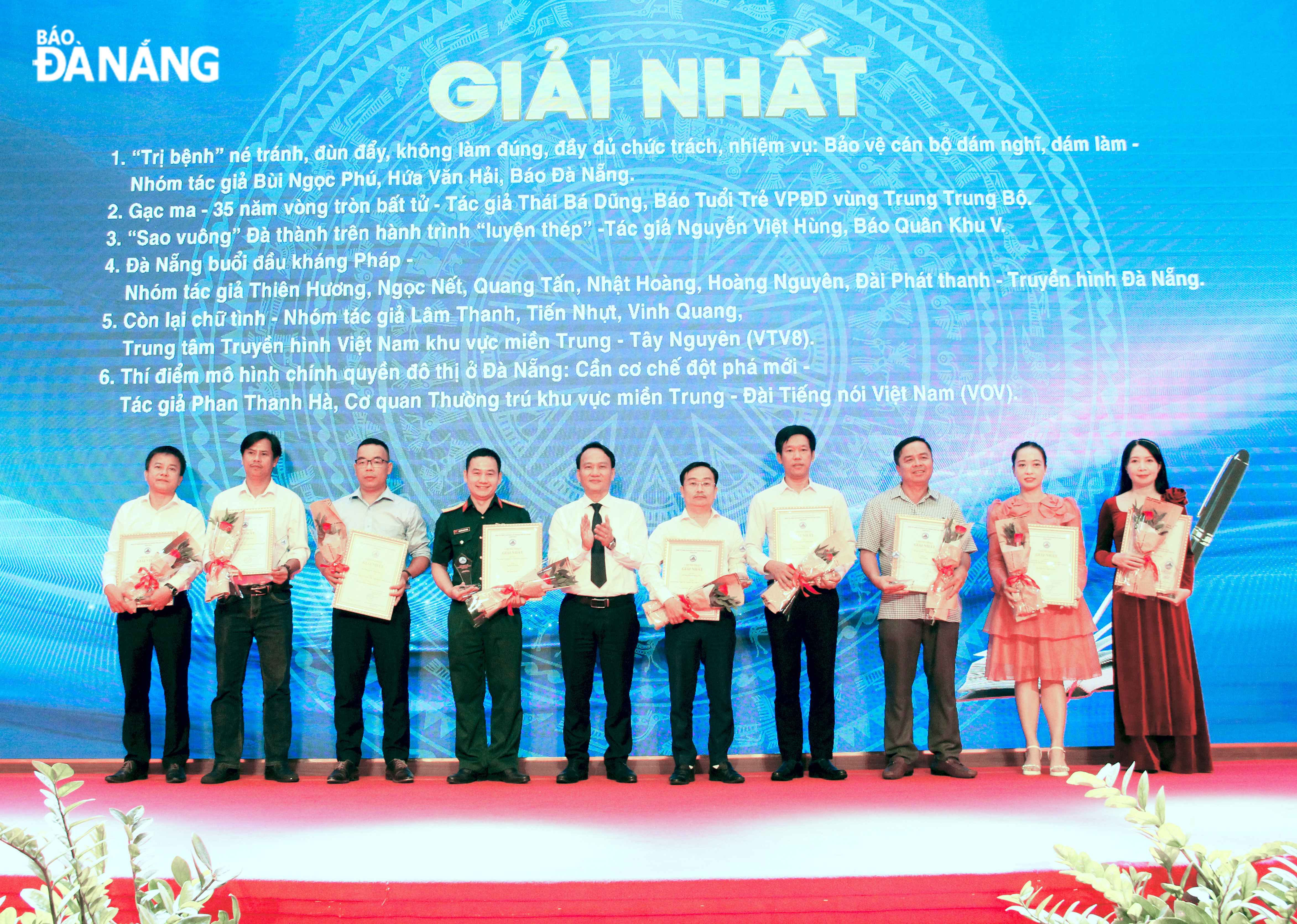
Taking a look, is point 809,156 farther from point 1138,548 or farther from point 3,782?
point 3,782

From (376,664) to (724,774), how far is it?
1.56m

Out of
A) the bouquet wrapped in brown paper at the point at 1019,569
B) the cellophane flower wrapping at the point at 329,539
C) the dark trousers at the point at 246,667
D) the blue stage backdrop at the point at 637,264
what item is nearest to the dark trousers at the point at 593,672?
the blue stage backdrop at the point at 637,264

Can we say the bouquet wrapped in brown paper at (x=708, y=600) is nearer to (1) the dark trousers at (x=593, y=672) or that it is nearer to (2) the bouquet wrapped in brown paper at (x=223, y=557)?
(1) the dark trousers at (x=593, y=672)

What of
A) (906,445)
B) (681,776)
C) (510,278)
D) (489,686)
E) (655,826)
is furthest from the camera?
(510,278)

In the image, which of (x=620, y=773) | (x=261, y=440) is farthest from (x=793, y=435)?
(x=261, y=440)

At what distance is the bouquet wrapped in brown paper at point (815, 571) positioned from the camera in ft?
12.6

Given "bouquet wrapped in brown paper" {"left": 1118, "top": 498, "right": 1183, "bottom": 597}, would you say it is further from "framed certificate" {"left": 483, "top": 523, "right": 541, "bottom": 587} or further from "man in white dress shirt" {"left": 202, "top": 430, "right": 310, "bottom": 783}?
"man in white dress shirt" {"left": 202, "top": 430, "right": 310, "bottom": 783}

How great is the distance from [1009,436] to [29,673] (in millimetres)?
4821

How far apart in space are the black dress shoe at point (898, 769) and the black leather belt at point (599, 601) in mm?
1285

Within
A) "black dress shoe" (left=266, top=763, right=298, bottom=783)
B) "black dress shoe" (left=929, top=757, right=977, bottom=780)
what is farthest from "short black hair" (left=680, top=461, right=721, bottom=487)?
"black dress shoe" (left=266, top=763, right=298, bottom=783)

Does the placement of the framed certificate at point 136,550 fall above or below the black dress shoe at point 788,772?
above

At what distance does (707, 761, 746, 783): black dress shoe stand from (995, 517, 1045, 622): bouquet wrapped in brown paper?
132cm

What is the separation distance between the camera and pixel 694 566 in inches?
154

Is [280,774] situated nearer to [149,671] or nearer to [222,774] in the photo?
[222,774]
